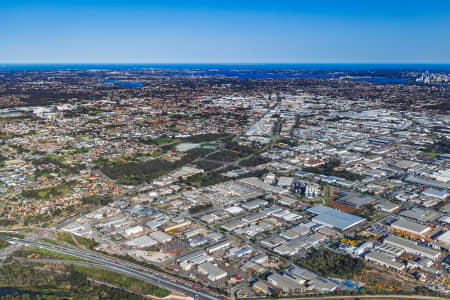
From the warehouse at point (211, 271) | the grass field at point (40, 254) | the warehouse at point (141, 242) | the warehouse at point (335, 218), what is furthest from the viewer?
the warehouse at point (335, 218)

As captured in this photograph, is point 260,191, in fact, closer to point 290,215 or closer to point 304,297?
point 290,215

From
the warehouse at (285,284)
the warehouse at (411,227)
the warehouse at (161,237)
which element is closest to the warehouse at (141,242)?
the warehouse at (161,237)

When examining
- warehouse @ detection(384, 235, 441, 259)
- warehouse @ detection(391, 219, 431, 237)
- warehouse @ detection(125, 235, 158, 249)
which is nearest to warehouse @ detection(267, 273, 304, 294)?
warehouse @ detection(384, 235, 441, 259)

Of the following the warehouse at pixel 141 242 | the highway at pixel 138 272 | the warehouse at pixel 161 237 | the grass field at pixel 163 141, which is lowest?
the highway at pixel 138 272

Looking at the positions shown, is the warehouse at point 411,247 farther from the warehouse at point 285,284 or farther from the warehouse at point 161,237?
the warehouse at point 161,237

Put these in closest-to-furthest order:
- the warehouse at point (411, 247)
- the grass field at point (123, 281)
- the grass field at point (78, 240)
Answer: the grass field at point (123, 281), the warehouse at point (411, 247), the grass field at point (78, 240)

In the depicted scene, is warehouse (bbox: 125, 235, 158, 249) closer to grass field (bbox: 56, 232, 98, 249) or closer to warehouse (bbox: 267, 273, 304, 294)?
grass field (bbox: 56, 232, 98, 249)

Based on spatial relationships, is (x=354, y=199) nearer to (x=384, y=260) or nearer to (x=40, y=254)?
(x=384, y=260)
